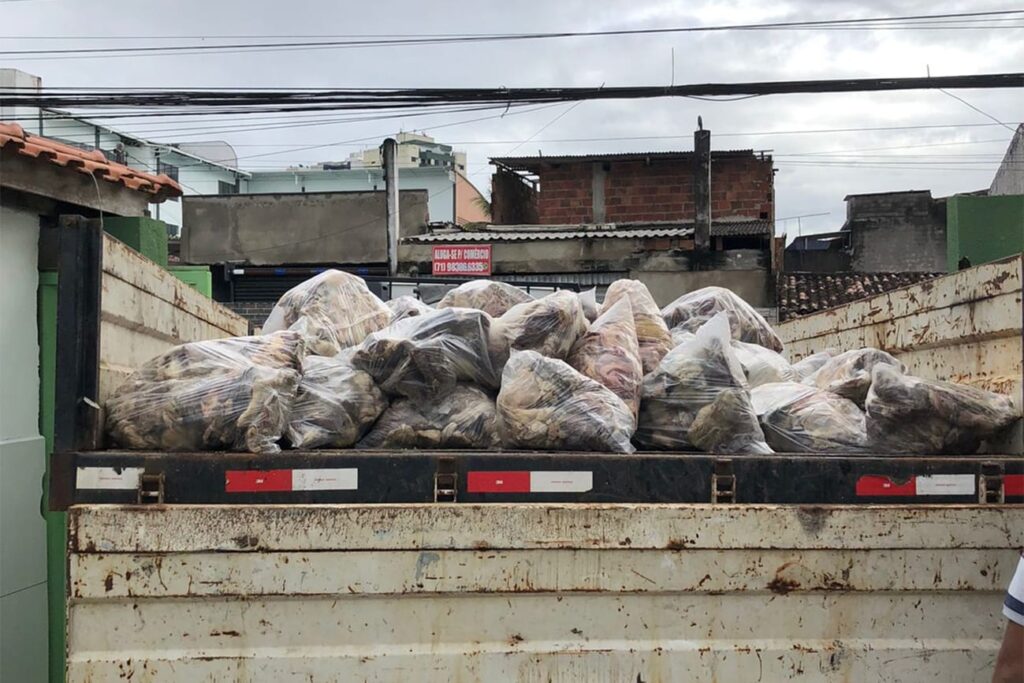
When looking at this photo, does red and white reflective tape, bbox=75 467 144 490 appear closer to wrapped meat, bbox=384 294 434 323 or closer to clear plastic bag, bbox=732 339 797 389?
wrapped meat, bbox=384 294 434 323

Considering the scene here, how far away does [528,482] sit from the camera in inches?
92.7

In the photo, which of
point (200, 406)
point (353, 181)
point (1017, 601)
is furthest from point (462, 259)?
point (353, 181)

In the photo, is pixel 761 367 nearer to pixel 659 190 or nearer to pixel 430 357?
pixel 430 357

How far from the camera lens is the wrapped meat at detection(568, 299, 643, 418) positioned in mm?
2902

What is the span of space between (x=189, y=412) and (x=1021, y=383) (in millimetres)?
2543

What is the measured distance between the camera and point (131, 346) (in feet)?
9.42

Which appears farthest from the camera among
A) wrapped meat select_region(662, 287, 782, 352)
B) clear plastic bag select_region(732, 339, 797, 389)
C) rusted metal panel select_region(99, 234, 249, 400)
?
wrapped meat select_region(662, 287, 782, 352)

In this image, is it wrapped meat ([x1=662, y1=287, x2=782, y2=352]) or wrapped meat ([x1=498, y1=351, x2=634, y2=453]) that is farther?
wrapped meat ([x1=662, y1=287, x2=782, y2=352])

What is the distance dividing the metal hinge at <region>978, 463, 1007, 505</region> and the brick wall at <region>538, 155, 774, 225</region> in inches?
774

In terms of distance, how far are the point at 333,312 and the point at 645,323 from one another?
1.28 metres

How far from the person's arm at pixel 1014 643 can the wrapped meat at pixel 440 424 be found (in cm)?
142

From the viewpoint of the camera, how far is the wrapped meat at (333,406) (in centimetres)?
266

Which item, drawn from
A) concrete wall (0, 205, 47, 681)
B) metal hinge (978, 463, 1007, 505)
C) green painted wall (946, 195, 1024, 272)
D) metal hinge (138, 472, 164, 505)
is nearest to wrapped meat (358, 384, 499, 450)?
metal hinge (138, 472, 164, 505)

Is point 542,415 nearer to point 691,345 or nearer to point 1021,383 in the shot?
point 691,345
